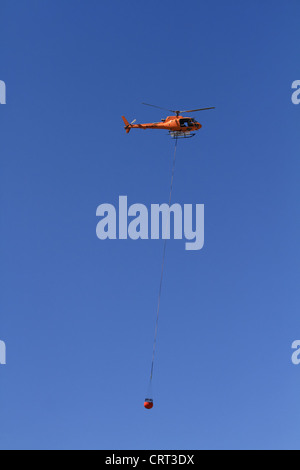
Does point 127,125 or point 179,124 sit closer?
point 179,124

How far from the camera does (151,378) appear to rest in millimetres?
33469

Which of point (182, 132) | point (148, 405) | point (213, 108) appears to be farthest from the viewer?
point (182, 132)

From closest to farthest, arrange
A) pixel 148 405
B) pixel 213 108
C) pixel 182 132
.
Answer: pixel 148 405 < pixel 213 108 < pixel 182 132

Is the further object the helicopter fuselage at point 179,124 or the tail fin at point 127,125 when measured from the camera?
the tail fin at point 127,125

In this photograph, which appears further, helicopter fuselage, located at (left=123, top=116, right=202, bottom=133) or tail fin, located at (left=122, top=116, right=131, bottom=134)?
tail fin, located at (left=122, top=116, right=131, bottom=134)
